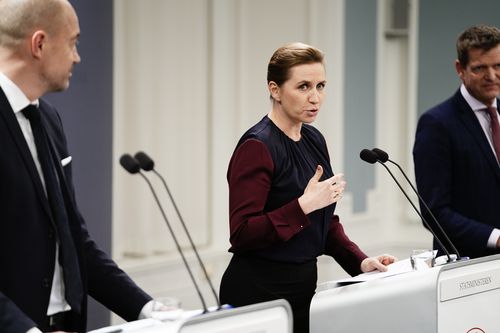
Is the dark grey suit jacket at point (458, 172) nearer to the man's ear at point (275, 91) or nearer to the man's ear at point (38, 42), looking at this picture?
the man's ear at point (275, 91)

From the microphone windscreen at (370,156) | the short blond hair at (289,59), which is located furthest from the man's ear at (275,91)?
the microphone windscreen at (370,156)

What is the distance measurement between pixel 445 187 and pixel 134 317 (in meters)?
1.24

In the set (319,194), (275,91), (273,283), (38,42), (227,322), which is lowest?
(273,283)

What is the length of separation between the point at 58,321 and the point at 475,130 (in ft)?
5.16

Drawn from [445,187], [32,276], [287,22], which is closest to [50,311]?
[32,276]

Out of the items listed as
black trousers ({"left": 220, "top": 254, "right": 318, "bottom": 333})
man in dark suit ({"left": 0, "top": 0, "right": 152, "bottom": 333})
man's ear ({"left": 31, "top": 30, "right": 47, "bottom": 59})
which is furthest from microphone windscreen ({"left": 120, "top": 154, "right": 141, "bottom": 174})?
black trousers ({"left": 220, "top": 254, "right": 318, "bottom": 333})

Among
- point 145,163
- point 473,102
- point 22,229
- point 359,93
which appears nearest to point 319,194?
point 145,163

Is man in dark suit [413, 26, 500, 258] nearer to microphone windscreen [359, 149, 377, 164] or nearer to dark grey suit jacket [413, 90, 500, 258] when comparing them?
dark grey suit jacket [413, 90, 500, 258]

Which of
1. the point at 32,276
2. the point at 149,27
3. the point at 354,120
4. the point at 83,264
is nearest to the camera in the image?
the point at 32,276

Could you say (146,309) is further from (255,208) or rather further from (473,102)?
(473,102)

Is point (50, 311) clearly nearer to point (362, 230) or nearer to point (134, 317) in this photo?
point (134, 317)

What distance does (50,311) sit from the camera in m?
1.77

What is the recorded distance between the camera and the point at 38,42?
1741 millimetres

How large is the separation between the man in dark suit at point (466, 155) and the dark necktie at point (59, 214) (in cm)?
134
